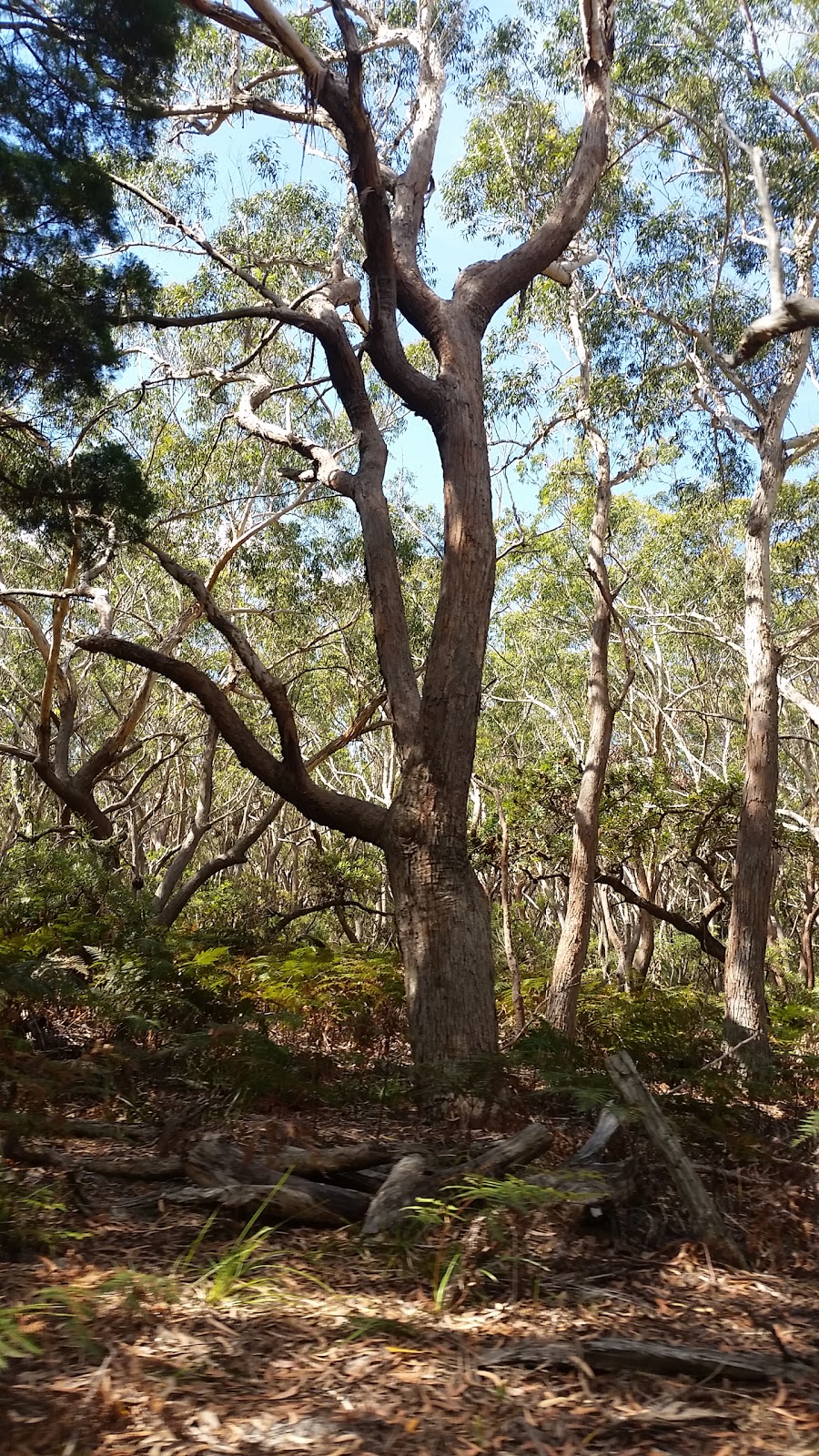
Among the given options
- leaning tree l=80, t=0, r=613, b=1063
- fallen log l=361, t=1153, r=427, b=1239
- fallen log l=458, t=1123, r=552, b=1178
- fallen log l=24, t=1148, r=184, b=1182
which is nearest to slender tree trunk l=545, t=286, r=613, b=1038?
leaning tree l=80, t=0, r=613, b=1063

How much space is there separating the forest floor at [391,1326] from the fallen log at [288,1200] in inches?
2.1

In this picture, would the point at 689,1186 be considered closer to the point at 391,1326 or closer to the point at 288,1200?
the point at 391,1326

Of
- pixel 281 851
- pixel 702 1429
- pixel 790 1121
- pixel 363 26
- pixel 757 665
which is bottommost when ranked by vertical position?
pixel 702 1429

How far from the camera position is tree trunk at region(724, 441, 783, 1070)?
338 inches

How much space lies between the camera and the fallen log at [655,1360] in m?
2.33

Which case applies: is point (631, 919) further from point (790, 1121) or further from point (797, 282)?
point (790, 1121)

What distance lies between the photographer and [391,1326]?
8.36ft

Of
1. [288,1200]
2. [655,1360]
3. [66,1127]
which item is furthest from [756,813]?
[655,1360]

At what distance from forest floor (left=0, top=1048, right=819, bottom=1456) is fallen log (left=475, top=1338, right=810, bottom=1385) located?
0.06ft

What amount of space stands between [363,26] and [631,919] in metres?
19.6

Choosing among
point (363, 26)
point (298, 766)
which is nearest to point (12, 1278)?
point (298, 766)

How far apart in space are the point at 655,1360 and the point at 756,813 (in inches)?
276

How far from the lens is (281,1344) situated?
247cm

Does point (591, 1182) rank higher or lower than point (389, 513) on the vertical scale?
lower
